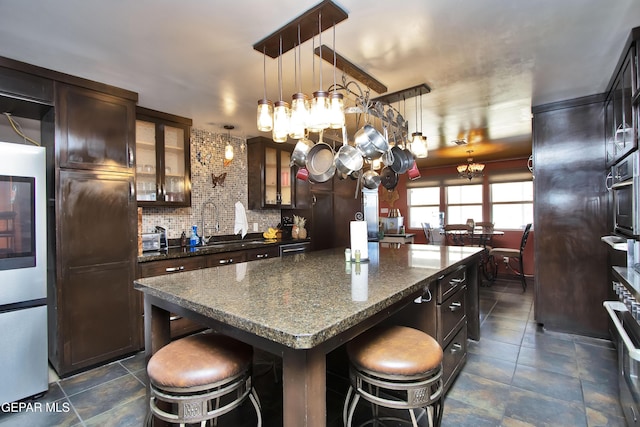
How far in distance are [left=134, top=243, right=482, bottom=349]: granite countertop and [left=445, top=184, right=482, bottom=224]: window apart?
5.35 m

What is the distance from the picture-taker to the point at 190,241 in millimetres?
3717

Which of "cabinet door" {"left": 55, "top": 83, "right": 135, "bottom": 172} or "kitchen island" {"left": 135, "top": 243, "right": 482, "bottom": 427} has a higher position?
"cabinet door" {"left": 55, "top": 83, "right": 135, "bottom": 172}

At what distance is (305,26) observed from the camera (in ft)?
5.95

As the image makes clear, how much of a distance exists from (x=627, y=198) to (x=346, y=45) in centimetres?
220

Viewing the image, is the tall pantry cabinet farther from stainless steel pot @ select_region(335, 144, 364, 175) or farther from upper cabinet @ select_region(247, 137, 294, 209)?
stainless steel pot @ select_region(335, 144, 364, 175)

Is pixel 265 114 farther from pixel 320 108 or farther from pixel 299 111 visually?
pixel 320 108

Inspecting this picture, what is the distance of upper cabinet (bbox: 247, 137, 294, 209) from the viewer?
439 centimetres

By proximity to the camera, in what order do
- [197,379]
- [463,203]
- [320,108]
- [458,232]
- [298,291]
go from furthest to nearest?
1. [463,203]
2. [458,232]
3. [320,108]
4. [298,291]
5. [197,379]

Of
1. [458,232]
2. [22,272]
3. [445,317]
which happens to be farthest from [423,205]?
[22,272]

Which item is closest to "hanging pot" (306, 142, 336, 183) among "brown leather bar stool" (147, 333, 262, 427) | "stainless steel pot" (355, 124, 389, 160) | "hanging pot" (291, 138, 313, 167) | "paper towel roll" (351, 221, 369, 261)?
"hanging pot" (291, 138, 313, 167)

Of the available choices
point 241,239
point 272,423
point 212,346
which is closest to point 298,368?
point 212,346

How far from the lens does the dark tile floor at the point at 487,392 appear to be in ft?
6.08

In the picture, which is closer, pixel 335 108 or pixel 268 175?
pixel 335 108

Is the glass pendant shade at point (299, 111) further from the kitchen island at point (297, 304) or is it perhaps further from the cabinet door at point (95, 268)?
the cabinet door at point (95, 268)
